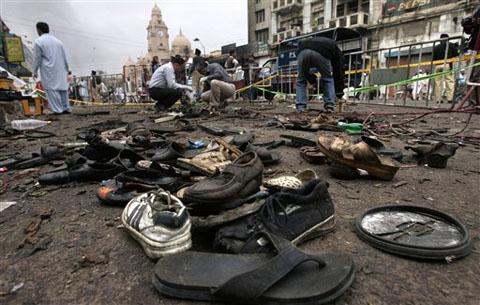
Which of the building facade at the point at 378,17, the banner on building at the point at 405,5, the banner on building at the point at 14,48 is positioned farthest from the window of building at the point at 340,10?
the banner on building at the point at 14,48

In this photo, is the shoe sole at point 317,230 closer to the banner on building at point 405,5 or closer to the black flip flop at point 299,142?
the black flip flop at point 299,142

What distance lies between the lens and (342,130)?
13.6 ft

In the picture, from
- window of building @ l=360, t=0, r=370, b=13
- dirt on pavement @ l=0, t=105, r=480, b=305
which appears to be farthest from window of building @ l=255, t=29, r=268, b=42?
dirt on pavement @ l=0, t=105, r=480, b=305

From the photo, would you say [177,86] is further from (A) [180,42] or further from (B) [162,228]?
(A) [180,42]

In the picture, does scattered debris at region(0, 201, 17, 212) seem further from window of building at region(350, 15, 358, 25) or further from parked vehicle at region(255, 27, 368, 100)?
window of building at region(350, 15, 358, 25)

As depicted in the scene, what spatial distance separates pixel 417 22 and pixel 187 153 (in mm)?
30171

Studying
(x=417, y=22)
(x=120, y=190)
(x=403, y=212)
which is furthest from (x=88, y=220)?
(x=417, y=22)

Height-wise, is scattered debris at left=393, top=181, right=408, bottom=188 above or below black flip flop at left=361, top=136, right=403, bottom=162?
below

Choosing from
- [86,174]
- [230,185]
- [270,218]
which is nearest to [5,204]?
[86,174]

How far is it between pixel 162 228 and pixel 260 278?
0.48 meters

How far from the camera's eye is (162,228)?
4.00 ft

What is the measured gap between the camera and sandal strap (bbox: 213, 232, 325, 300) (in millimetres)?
926

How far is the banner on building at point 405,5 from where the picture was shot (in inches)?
976

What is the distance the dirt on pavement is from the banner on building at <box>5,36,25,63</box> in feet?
37.0
